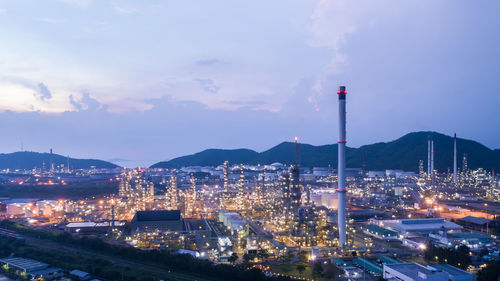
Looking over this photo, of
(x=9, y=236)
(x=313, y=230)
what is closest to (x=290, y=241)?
(x=313, y=230)

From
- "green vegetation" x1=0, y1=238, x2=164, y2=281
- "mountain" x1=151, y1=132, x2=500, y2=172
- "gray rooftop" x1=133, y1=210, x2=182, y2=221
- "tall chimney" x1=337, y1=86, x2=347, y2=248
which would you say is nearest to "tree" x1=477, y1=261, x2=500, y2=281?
"tall chimney" x1=337, y1=86, x2=347, y2=248

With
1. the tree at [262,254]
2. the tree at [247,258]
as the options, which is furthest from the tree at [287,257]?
the tree at [247,258]

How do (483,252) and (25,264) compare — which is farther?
(483,252)

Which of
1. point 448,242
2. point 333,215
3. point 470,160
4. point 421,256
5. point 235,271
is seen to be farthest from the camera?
point 470,160

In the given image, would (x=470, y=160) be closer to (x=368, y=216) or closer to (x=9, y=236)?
(x=368, y=216)

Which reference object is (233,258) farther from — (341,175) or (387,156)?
(387,156)

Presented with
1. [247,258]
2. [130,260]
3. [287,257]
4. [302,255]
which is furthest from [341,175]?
[130,260]

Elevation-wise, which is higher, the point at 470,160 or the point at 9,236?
the point at 470,160

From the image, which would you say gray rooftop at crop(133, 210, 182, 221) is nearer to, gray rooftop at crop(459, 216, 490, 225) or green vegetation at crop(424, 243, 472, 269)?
green vegetation at crop(424, 243, 472, 269)
